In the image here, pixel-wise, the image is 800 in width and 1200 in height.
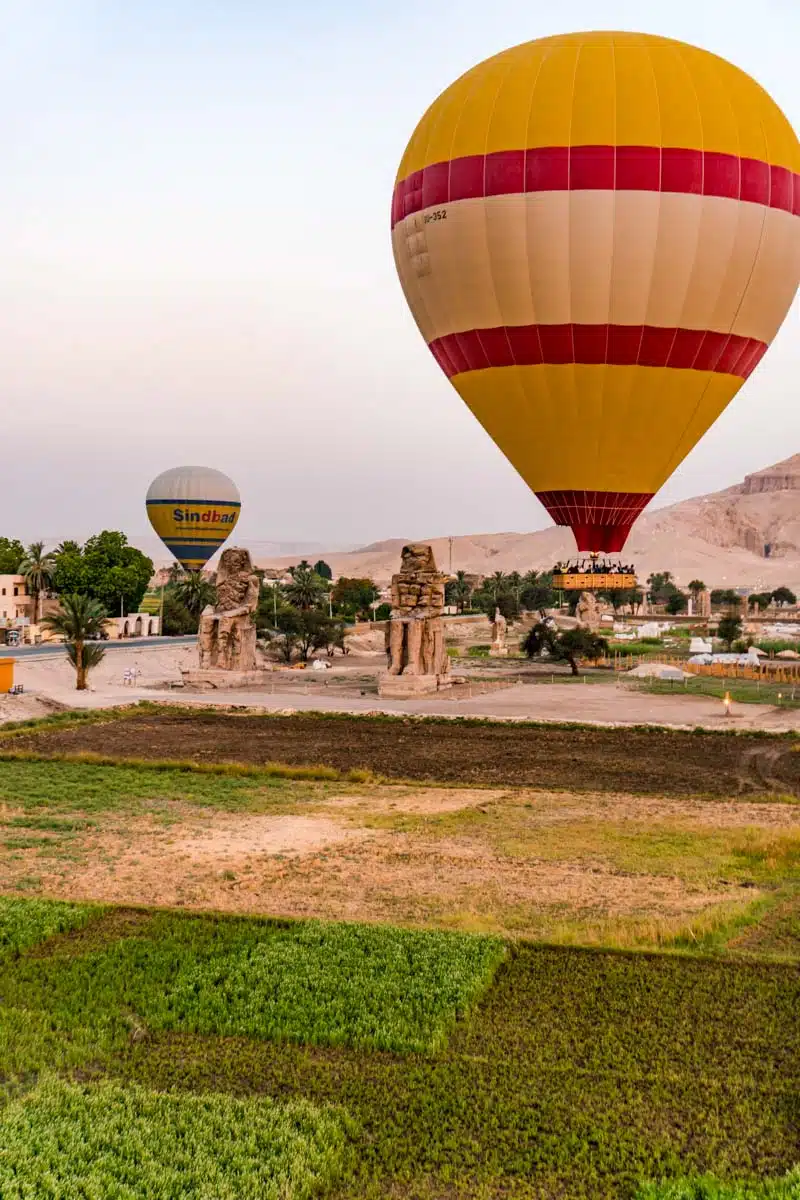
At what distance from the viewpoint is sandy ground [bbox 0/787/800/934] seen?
63.8ft

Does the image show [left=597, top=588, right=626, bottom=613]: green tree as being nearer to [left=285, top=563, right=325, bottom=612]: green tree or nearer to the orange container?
[left=285, top=563, right=325, bottom=612]: green tree

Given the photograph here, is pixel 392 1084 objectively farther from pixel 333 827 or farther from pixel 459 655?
pixel 459 655

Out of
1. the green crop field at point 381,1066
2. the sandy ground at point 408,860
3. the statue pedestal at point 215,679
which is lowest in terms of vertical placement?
the green crop field at point 381,1066

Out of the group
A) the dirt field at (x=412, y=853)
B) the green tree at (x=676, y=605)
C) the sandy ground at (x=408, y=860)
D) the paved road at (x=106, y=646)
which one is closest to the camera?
the dirt field at (x=412, y=853)

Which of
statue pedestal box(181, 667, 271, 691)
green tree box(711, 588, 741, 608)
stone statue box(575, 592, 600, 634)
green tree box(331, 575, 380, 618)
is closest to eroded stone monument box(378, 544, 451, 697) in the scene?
statue pedestal box(181, 667, 271, 691)

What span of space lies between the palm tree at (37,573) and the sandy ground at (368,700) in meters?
25.3

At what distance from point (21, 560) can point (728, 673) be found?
2266 inches

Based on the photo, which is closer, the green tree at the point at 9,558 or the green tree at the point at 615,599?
the green tree at the point at 9,558

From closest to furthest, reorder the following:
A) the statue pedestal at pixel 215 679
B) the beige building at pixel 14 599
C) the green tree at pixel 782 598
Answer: the statue pedestal at pixel 215 679 < the beige building at pixel 14 599 < the green tree at pixel 782 598

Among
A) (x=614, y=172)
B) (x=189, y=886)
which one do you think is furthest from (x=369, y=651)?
(x=189, y=886)

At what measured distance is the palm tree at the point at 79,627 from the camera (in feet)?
172

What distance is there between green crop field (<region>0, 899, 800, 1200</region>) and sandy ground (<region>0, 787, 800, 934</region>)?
1969mm

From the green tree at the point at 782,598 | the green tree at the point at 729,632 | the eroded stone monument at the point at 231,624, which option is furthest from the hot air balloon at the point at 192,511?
the green tree at the point at 782,598

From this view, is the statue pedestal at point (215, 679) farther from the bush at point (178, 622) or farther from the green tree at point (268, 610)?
the bush at point (178, 622)
